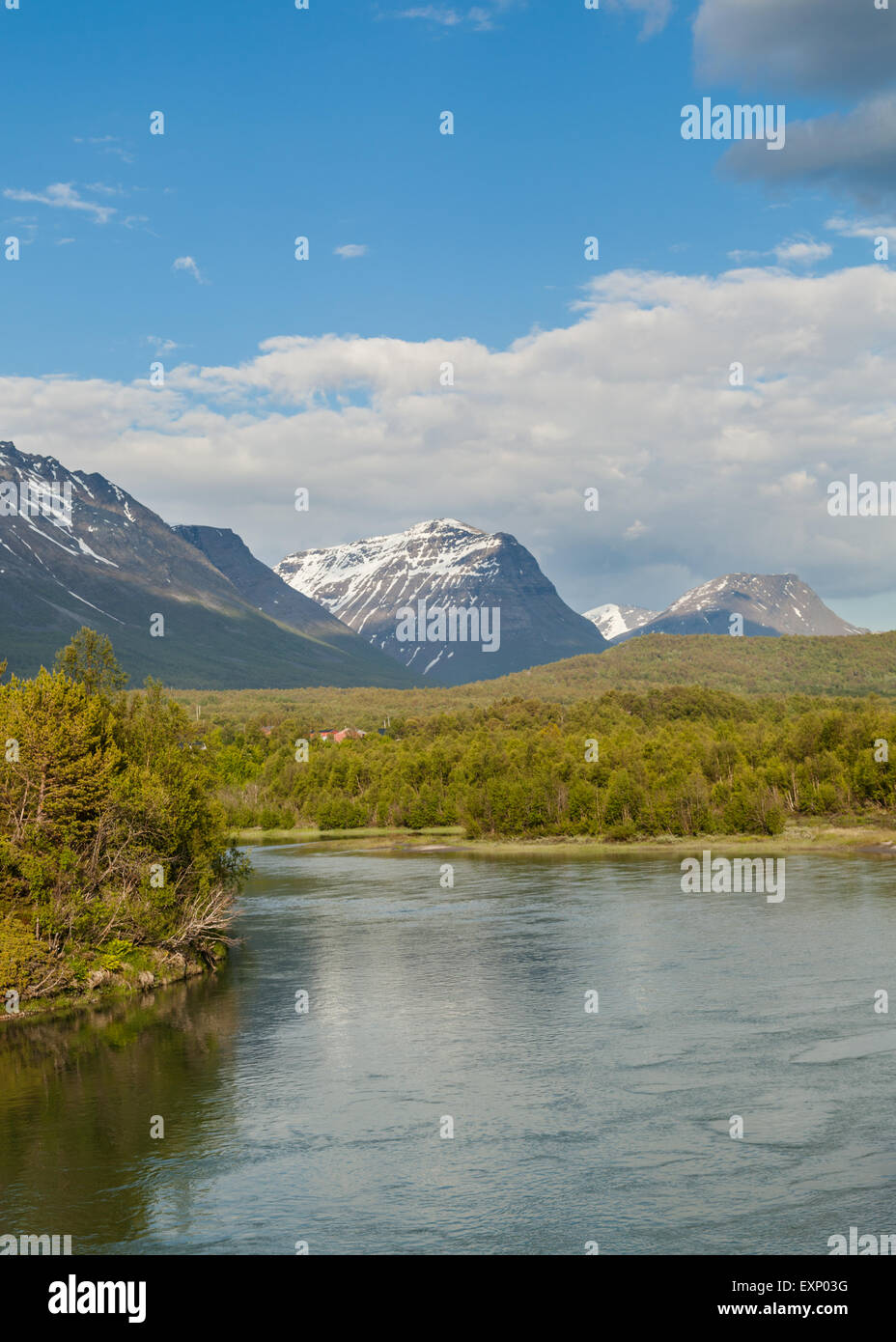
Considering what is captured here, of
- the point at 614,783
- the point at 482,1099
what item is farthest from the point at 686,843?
the point at 482,1099


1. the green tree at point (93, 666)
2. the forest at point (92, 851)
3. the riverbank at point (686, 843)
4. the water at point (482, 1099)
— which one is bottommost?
the riverbank at point (686, 843)

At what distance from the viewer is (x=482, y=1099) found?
124ft

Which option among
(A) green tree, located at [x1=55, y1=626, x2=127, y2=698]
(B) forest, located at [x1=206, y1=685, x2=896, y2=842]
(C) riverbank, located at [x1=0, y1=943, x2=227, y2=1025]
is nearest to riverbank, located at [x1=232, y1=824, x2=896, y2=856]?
(B) forest, located at [x1=206, y1=685, x2=896, y2=842]

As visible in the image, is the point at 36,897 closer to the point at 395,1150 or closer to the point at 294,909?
the point at 395,1150

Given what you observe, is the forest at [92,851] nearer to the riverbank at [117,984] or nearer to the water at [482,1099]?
the riverbank at [117,984]

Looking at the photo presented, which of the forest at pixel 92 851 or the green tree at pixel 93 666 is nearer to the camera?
the forest at pixel 92 851

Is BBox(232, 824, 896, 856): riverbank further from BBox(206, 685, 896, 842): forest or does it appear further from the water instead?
the water

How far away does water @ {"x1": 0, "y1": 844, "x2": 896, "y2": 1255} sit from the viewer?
28391 mm

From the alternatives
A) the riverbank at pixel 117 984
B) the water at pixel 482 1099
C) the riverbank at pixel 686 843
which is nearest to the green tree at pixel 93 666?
the riverbank at pixel 117 984

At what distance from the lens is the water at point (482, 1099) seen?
93.1 feet

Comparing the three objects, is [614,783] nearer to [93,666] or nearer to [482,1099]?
[93,666]
